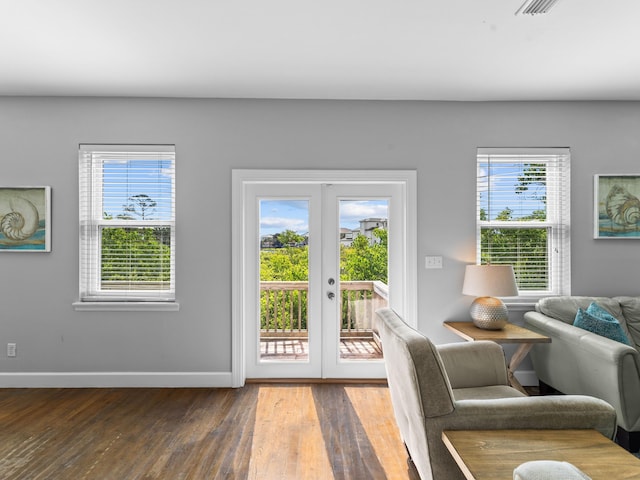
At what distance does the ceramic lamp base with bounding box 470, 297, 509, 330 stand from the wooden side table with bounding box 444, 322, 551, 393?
0.05 m

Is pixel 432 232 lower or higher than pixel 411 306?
higher

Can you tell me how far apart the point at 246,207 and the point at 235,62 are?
1.28 m

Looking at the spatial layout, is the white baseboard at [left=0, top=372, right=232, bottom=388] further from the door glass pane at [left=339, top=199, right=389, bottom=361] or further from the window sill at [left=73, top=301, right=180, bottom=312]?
the door glass pane at [left=339, top=199, right=389, bottom=361]

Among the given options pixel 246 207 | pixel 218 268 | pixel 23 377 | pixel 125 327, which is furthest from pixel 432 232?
pixel 23 377

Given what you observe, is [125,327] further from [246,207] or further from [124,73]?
[124,73]

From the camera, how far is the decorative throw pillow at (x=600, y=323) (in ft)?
9.44

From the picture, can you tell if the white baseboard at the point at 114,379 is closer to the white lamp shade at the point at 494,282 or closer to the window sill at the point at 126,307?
the window sill at the point at 126,307

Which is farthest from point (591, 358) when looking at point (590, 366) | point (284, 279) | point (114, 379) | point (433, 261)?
point (114, 379)

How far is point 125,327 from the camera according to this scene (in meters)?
3.60

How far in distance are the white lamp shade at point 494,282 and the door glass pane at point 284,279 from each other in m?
1.48

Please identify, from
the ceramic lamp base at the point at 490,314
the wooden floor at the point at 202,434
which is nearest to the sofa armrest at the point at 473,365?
the wooden floor at the point at 202,434

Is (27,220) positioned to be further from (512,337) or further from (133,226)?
(512,337)

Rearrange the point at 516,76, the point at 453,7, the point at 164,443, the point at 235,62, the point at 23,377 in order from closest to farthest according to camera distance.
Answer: the point at 453,7 → the point at 164,443 → the point at 235,62 → the point at 516,76 → the point at 23,377

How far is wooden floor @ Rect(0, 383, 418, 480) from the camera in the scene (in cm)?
234
